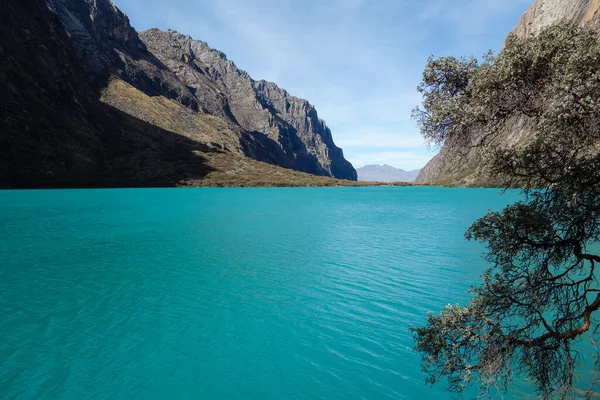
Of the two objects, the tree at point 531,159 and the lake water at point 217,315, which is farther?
the lake water at point 217,315

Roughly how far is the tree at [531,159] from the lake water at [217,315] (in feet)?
14.2

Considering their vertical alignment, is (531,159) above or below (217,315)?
above

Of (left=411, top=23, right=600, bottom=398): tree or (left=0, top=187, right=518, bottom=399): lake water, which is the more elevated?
(left=411, top=23, right=600, bottom=398): tree

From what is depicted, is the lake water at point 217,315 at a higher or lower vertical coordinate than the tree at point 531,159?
lower

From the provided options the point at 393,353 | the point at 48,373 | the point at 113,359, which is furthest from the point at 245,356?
the point at 48,373

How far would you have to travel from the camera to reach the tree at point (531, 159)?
28.6ft

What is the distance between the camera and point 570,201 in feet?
30.4

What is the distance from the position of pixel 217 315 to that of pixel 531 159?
59.4 ft

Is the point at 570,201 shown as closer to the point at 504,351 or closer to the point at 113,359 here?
the point at 504,351

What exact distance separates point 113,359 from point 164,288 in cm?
1014

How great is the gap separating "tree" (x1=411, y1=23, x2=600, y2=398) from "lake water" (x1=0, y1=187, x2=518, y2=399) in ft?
14.2

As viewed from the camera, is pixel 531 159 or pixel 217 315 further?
pixel 217 315

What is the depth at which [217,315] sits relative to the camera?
66.6 ft

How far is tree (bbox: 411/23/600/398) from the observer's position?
8727 mm
